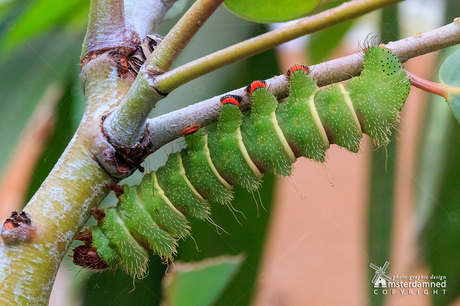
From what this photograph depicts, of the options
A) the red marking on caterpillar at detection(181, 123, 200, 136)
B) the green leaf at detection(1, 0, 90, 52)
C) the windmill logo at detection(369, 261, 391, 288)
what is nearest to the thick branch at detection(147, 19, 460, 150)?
the red marking on caterpillar at detection(181, 123, 200, 136)

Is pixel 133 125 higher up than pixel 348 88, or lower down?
higher up

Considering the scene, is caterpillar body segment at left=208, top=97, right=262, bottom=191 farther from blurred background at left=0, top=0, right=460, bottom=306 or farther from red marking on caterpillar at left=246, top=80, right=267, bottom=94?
blurred background at left=0, top=0, right=460, bottom=306

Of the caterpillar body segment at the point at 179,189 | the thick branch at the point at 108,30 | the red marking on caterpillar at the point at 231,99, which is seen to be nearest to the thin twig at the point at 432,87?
the red marking on caterpillar at the point at 231,99

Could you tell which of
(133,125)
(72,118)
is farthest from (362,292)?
(72,118)

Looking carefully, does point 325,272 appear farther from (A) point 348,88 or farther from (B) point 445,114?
(A) point 348,88

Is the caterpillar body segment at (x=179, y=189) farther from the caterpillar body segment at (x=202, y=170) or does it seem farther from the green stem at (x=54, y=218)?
the green stem at (x=54, y=218)

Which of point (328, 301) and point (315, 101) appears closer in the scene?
point (315, 101)
